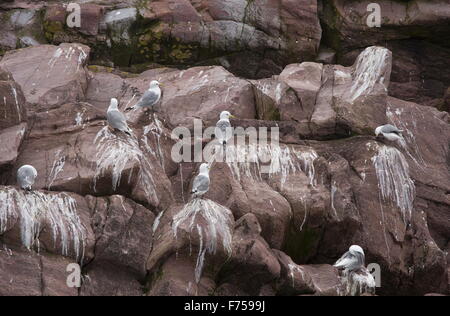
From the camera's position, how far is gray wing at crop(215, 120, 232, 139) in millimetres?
18812

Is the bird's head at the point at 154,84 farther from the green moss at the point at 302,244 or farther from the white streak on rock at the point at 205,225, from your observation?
the green moss at the point at 302,244

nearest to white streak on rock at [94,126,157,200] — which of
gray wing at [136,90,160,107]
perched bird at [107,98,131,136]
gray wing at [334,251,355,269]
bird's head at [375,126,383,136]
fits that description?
perched bird at [107,98,131,136]

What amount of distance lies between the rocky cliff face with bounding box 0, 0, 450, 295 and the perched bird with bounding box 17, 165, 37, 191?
0.52 ft

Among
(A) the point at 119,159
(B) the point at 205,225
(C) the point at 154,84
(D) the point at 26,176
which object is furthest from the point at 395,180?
(D) the point at 26,176

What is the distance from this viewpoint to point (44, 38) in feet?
78.8

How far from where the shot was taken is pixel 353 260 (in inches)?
681

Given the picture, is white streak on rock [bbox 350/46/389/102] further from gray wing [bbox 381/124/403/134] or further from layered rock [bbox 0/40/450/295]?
gray wing [bbox 381/124/403/134]

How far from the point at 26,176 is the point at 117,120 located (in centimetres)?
213

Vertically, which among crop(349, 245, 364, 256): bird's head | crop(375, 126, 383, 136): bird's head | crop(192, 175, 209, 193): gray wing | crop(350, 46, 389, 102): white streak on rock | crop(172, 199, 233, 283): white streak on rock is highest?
crop(192, 175, 209, 193): gray wing

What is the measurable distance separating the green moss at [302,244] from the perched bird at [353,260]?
1112 mm

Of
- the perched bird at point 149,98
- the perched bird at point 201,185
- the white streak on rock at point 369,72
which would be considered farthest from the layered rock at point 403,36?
the perched bird at point 201,185

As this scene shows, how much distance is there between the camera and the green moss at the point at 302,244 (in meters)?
18.3

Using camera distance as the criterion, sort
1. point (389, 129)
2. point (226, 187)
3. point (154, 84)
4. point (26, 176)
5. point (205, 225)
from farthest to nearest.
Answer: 1. point (154, 84)
2. point (389, 129)
3. point (226, 187)
4. point (26, 176)
5. point (205, 225)

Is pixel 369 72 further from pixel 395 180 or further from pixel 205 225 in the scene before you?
pixel 205 225
